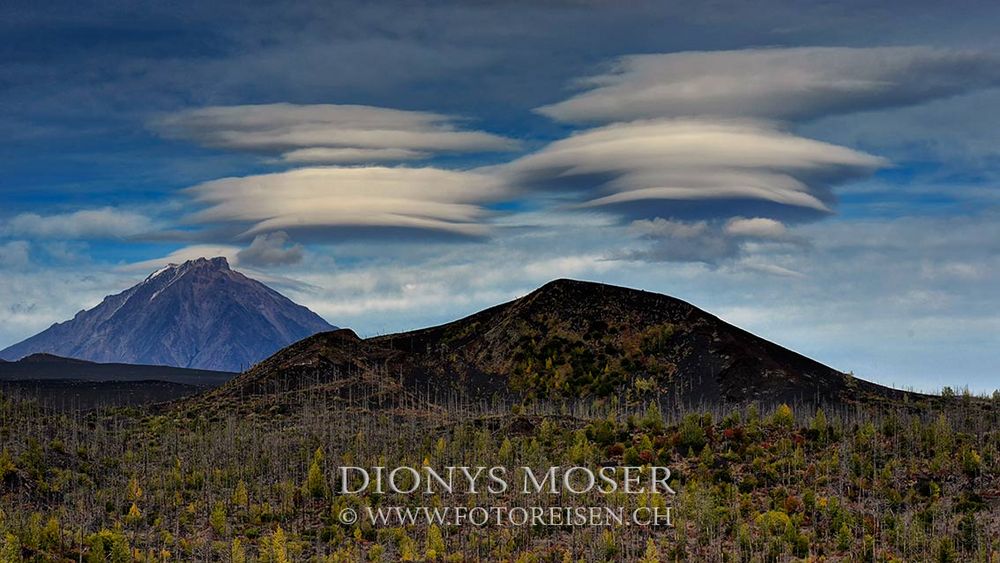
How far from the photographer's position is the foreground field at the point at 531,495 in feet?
417

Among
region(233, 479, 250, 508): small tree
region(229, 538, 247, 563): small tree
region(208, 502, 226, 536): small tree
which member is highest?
region(233, 479, 250, 508): small tree

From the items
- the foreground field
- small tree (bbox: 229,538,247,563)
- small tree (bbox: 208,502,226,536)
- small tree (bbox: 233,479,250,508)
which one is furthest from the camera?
small tree (bbox: 233,479,250,508)

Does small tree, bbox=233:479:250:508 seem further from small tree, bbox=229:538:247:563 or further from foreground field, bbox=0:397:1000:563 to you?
small tree, bbox=229:538:247:563

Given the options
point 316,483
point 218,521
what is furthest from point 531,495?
point 218,521

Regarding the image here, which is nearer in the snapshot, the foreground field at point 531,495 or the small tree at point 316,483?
the foreground field at point 531,495

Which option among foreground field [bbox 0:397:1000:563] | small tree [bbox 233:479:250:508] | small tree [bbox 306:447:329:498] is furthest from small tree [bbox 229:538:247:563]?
small tree [bbox 306:447:329:498]

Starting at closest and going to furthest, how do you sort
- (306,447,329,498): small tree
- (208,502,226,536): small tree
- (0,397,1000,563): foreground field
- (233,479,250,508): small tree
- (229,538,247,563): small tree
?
(229,538,247,563): small tree, (0,397,1000,563): foreground field, (208,502,226,536): small tree, (233,479,250,508): small tree, (306,447,329,498): small tree

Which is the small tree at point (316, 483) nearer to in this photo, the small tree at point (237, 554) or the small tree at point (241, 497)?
the small tree at point (241, 497)

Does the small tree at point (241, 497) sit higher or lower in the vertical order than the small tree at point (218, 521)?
higher

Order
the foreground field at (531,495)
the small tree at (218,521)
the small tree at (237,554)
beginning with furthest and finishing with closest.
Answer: the small tree at (218,521) → the foreground field at (531,495) → the small tree at (237,554)

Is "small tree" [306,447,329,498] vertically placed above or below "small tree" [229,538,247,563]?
above

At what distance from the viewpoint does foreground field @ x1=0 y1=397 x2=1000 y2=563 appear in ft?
417

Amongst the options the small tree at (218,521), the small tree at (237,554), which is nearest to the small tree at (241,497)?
the small tree at (218,521)

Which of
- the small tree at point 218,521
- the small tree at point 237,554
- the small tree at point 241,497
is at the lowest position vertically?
the small tree at point 237,554
